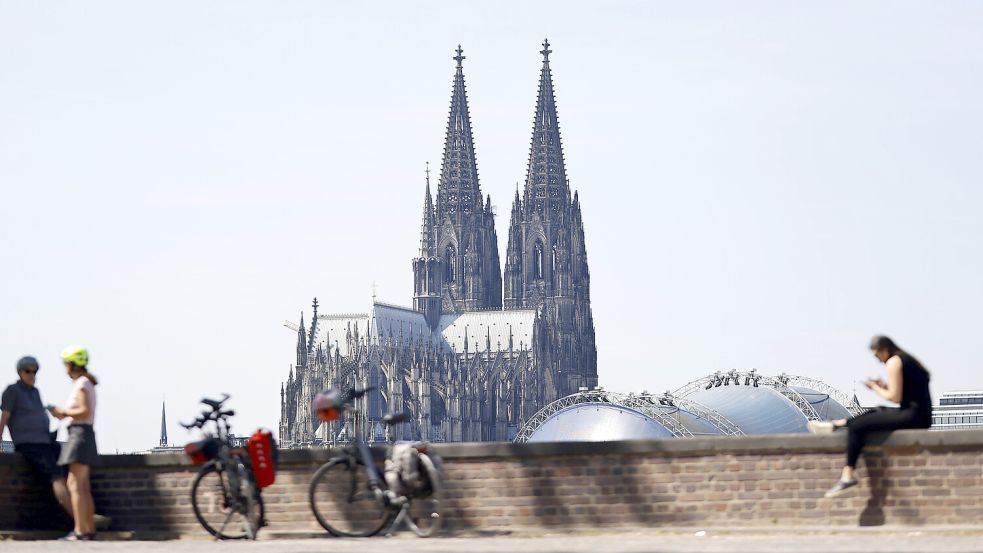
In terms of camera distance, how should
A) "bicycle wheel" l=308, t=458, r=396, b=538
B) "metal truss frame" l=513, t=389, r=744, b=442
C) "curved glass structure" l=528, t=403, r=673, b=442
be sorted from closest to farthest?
"bicycle wheel" l=308, t=458, r=396, b=538 < "curved glass structure" l=528, t=403, r=673, b=442 < "metal truss frame" l=513, t=389, r=744, b=442

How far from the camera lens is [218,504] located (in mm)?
16859

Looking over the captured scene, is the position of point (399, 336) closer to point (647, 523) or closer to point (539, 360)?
point (539, 360)

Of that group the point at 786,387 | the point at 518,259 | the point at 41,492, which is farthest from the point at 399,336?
the point at 41,492

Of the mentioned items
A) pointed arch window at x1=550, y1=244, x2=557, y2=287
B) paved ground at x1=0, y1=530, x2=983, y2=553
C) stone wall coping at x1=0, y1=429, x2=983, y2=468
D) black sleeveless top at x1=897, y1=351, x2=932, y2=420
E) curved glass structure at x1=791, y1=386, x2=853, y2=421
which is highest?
pointed arch window at x1=550, y1=244, x2=557, y2=287

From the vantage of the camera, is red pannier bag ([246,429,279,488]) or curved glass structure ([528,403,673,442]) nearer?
red pannier bag ([246,429,279,488])

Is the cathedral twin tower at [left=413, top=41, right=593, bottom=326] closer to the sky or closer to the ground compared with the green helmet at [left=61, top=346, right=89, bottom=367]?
closer to the sky

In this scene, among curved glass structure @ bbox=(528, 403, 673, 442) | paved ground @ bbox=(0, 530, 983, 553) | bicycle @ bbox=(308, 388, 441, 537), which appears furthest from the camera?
curved glass structure @ bbox=(528, 403, 673, 442)

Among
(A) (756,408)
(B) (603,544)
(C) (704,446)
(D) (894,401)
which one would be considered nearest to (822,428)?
(D) (894,401)

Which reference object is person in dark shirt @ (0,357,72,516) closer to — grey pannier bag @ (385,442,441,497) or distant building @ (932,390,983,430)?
grey pannier bag @ (385,442,441,497)

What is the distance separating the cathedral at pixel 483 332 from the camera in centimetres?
16525

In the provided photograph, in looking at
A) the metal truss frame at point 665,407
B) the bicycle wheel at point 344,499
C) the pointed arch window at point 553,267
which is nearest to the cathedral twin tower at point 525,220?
the pointed arch window at point 553,267

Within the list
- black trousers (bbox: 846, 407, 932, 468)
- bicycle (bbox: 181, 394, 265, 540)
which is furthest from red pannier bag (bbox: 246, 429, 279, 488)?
Result: black trousers (bbox: 846, 407, 932, 468)

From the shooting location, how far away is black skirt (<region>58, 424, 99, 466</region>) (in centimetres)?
1706

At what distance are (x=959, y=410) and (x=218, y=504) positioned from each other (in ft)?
563
